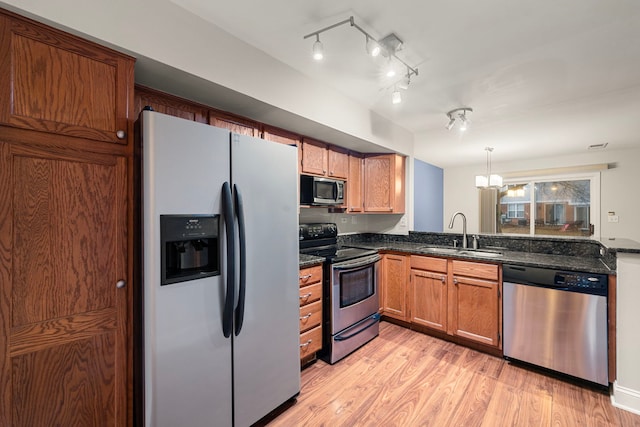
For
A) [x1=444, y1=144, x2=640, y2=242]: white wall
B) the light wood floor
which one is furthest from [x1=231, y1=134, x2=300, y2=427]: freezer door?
[x1=444, y1=144, x2=640, y2=242]: white wall

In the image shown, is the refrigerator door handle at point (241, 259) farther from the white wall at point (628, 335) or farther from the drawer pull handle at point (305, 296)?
the white wall at point (628, 335)

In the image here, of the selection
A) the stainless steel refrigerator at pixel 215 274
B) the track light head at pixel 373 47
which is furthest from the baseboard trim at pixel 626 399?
the track light head at pixel 373 47

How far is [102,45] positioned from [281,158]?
3.33 feet

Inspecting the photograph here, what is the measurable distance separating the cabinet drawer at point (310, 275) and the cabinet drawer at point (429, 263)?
120 cm

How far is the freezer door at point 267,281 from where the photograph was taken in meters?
1.61

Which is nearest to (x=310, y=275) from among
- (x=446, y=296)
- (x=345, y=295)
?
(x=345, y=295)

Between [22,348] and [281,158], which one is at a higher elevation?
[281,158]

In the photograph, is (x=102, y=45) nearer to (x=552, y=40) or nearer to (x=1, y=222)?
(x=1, y=222)

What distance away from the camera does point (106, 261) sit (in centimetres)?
131

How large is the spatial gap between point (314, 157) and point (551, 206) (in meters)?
5.19

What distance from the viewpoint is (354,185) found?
11.4 feet

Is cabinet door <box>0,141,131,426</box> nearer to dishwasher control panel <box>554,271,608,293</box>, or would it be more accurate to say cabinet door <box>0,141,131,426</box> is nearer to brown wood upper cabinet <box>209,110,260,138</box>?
brown wood upper cabinet <box>209,110,260,138</box>

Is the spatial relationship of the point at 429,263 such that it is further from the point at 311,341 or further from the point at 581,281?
the point at 311,341

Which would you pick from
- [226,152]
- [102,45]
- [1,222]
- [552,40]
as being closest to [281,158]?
[226,152]
